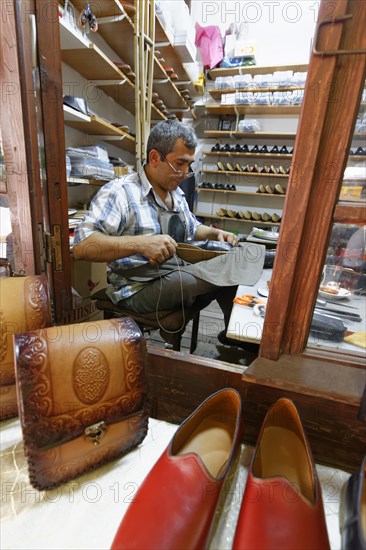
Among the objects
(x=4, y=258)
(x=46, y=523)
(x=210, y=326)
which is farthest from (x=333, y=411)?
(x=210, y=326)

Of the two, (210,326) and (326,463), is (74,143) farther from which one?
(326,463)

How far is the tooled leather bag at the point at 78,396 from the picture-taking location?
463mm

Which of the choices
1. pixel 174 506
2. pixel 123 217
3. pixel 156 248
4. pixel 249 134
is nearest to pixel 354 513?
pixel 174 506

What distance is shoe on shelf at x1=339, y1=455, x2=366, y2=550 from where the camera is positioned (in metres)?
0.39

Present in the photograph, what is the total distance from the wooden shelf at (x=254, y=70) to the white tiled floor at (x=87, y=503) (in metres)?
3.68

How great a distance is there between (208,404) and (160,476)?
0.18 metres

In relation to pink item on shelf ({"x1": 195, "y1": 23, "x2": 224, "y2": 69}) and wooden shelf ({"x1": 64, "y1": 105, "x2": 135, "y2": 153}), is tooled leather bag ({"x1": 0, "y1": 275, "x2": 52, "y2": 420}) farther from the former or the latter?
pink item on shelf ({"x1": 195, "y1": 23, "x2": 224, "y2": 69})

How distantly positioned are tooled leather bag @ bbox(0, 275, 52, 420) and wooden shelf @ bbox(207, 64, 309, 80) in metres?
3.53

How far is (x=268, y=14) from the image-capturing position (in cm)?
308

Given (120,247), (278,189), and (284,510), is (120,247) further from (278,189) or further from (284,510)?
(278,189)

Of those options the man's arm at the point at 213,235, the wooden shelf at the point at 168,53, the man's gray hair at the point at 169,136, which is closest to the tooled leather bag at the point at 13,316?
the man's gray hair at the point at 169,136

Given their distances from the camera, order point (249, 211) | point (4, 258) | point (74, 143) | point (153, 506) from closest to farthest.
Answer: point (153, 506) → point (4, 258) → point (74, 143) → point (249, 211)

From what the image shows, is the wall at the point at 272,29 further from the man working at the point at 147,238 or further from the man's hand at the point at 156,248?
the man's hand at the point at 156,248

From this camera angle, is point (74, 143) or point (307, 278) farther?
point (74, 143)
